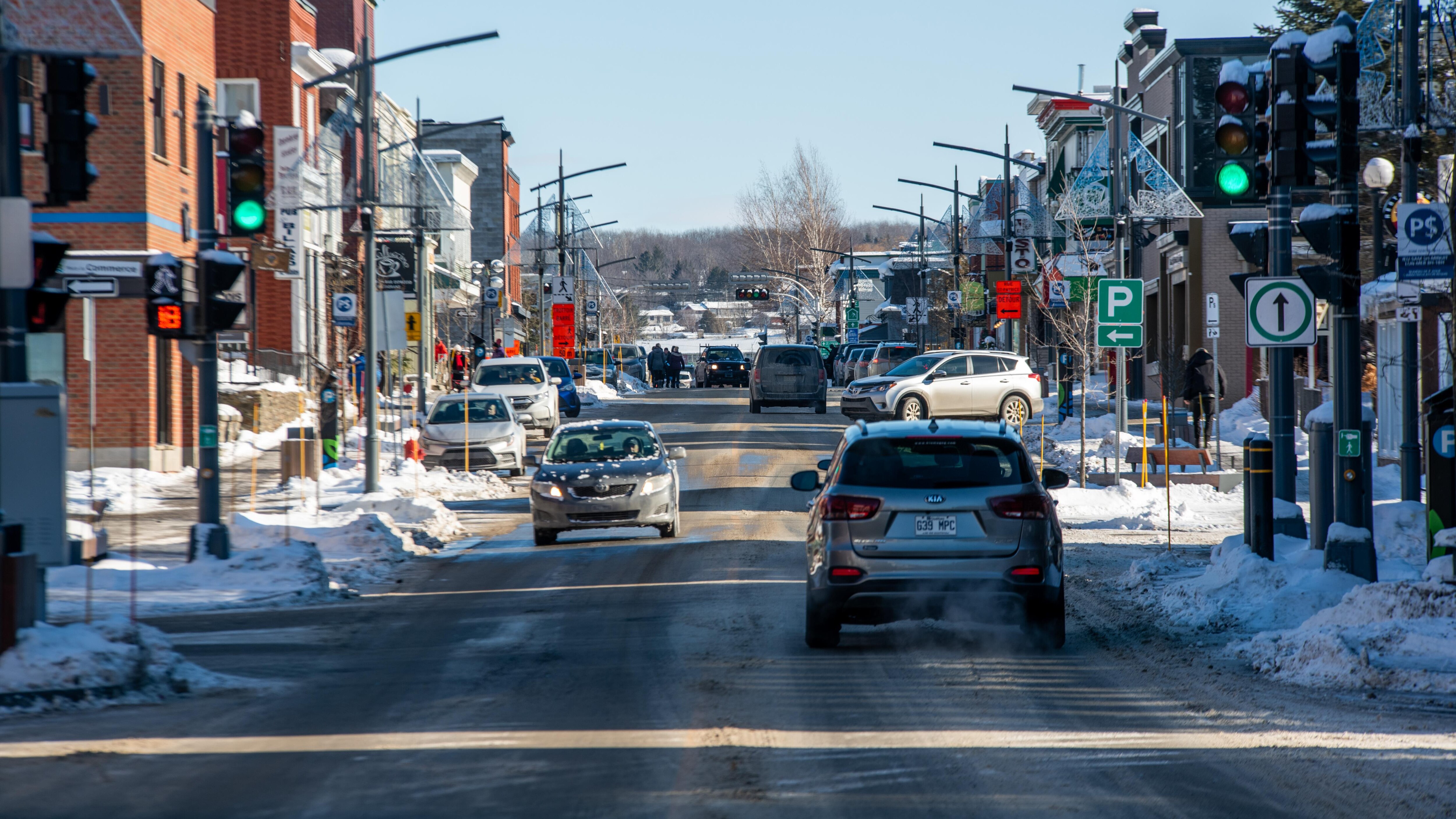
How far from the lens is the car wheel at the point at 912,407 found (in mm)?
34812

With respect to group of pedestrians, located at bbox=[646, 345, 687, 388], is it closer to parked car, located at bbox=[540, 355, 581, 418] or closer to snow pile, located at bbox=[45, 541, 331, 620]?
parked car, located at bbox=[540, 355, 581, 418]

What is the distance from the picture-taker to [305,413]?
133ft

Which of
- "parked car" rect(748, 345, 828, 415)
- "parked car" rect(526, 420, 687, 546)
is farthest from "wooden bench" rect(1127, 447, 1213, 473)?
"parked car" rect(748, 345, 828, 415)

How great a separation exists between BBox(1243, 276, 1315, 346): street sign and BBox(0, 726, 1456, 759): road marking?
6.79m

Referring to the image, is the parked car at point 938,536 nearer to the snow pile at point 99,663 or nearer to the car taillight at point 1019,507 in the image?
the car taillight at point 1019,507

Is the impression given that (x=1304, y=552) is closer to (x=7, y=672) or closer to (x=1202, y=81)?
(x=7, y=672)

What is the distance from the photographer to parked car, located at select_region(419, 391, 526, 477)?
3014 cm

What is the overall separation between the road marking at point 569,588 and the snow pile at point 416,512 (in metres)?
5.08

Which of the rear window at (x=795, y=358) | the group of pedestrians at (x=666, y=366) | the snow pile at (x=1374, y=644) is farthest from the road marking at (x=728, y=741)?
the group of pedestrians at (x=666, y=366)

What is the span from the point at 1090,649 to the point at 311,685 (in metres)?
5.36

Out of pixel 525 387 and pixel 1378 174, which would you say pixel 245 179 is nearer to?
pixel 1378 174

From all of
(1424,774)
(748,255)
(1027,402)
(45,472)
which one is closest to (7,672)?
(45,472)

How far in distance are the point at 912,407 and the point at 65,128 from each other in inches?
952

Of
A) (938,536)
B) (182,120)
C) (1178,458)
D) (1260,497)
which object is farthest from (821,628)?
(182,120)
